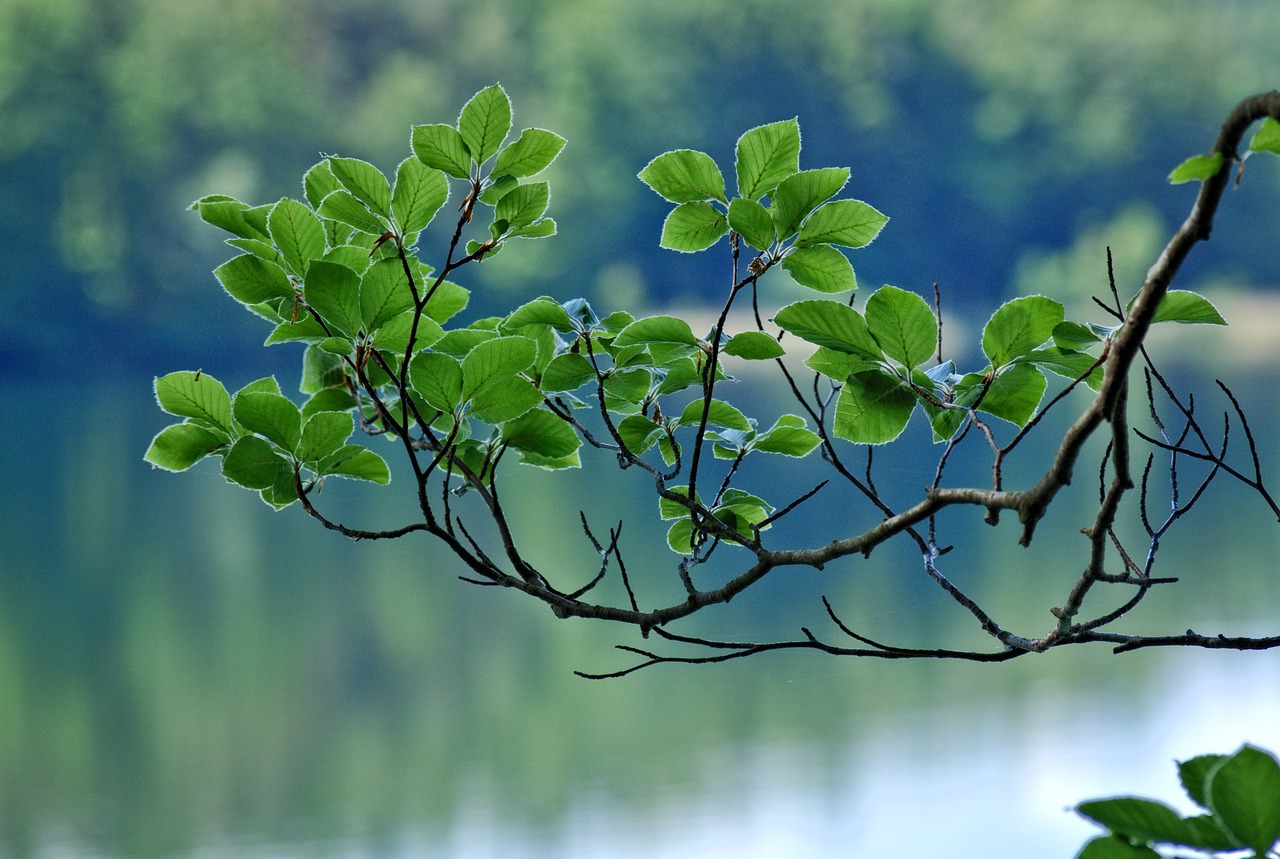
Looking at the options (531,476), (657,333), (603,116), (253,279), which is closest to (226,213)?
(253,279)

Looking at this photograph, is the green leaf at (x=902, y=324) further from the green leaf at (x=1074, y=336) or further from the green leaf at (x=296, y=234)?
the green leaf at (x=296, y=234)

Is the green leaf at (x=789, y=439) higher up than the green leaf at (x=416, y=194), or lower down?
lower down

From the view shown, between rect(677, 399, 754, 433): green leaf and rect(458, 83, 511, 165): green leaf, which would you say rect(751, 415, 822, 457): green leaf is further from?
rect(458, 83, 511, 165): green leaf

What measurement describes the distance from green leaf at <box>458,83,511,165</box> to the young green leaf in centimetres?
8

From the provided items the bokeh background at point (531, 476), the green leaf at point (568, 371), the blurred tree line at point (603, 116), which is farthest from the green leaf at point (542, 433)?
the blurred tree line at point (603, 116)

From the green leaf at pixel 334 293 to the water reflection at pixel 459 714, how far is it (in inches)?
70.3

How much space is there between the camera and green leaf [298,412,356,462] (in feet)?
1.08

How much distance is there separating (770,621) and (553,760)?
24.7 inches

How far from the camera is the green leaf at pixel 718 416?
0.36m

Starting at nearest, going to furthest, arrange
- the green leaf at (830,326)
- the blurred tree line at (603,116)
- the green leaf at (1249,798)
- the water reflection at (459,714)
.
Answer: the green leaf at (1249,798), the green leaf at (830,326), the water reflection at (459,714), the blurred tree line at (603,116)

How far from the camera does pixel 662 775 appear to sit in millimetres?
2369

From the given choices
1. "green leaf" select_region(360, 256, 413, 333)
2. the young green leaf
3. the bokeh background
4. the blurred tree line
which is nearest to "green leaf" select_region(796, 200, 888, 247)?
the young green leaf

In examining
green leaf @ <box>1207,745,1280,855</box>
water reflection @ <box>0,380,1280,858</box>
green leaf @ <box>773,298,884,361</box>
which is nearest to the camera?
green leaf @ <box>1207,745,1280,855</box>

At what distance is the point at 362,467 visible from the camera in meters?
0.36
